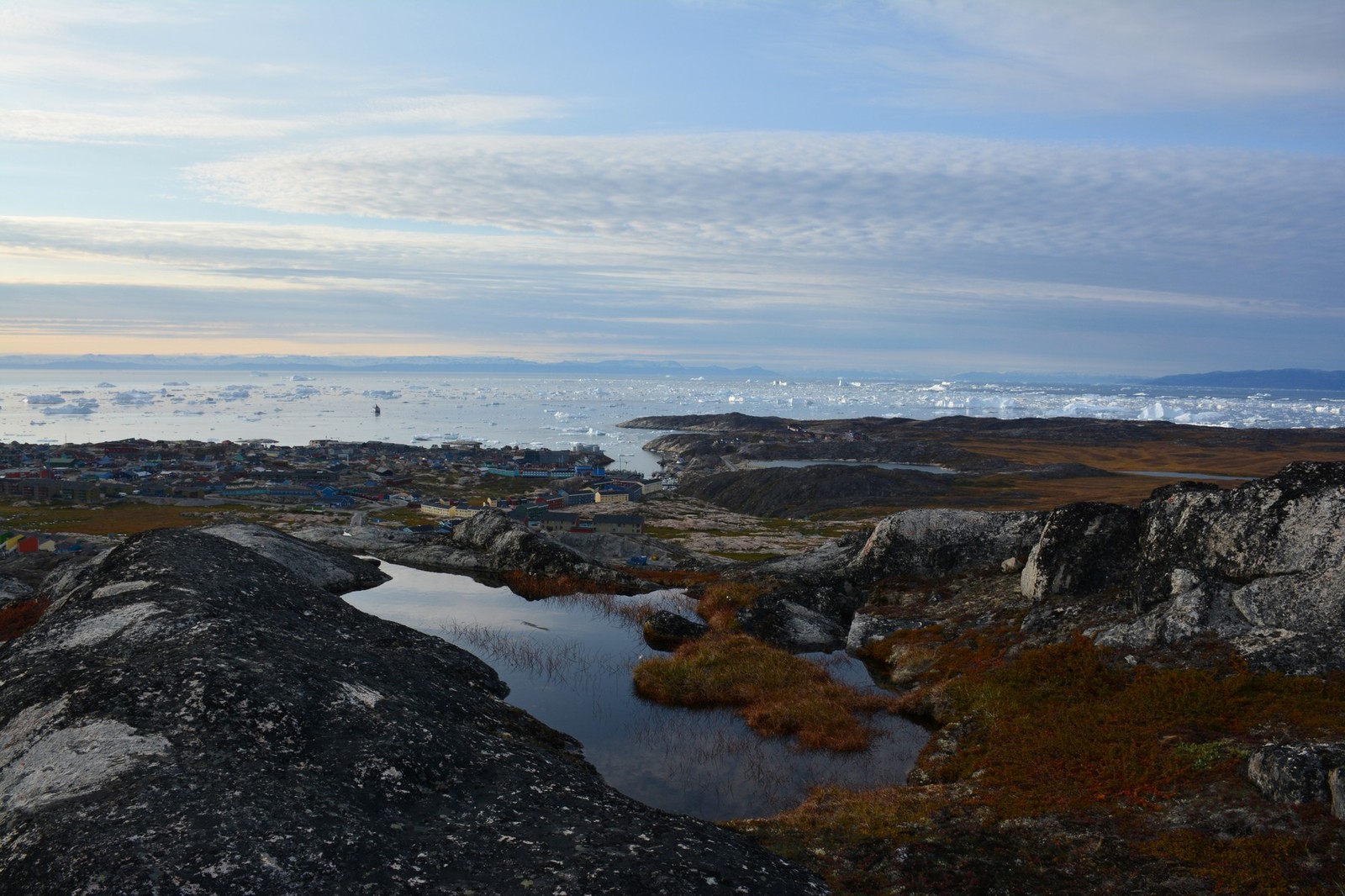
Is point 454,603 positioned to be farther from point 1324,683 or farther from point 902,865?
point 1324,683

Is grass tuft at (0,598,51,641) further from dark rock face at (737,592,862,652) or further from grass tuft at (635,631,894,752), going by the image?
dark rock face at (737,592,862,652)

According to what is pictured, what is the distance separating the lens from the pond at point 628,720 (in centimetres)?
1761

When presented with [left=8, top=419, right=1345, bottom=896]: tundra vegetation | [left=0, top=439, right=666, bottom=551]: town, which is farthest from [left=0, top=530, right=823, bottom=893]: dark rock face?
[left=0, top=439, right=666, bottom=551]: town

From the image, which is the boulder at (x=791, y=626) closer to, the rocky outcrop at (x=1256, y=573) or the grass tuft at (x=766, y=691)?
the grass tuft at (x=766, y=691)

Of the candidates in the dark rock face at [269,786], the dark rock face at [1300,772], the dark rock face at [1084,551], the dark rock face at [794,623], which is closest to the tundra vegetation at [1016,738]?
the dark rock face at [1300,772]

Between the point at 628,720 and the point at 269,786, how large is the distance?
41.6 ft

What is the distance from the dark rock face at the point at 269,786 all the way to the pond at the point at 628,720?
14.8ft

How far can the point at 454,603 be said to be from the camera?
33.0m

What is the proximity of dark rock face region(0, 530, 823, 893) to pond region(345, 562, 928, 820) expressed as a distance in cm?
452

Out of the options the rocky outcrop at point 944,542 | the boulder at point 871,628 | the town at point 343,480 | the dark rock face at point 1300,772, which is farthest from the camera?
the town at point 343,480

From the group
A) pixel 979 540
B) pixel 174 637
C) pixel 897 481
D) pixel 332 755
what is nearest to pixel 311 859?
pixel 332 755

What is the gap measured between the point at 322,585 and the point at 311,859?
960 inches

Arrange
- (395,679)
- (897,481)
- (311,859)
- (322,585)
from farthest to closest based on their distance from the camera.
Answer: (897,481) → (322,585) → (395,679) → (311,859)

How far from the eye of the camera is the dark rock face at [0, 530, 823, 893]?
27.3ft
